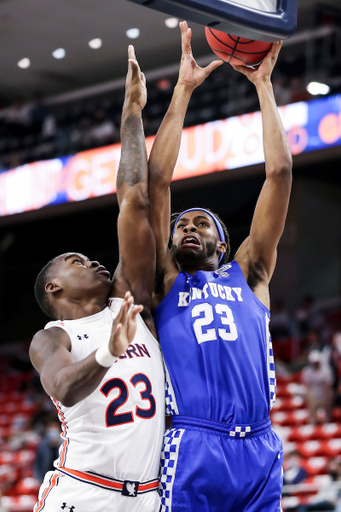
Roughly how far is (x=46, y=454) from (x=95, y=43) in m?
5.80

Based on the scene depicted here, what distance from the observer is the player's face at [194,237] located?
3.60 meters

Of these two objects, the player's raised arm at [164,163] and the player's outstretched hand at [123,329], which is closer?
the player's outstretched hand at [123,329]

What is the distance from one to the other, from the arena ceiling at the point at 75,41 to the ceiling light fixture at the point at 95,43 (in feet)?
0.27

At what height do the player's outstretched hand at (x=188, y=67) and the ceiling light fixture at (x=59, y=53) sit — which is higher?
the ceiling light fixture at (x=59, y=53)

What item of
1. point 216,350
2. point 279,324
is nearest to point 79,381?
point 216,350

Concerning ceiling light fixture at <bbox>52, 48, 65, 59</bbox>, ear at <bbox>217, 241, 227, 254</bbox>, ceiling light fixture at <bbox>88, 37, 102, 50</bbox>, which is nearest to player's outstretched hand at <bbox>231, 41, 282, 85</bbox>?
ear at <bbox>217, 241, 227, 254</bbox>

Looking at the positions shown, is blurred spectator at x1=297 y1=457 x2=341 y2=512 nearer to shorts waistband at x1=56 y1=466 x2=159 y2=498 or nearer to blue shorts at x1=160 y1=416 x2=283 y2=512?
blue shorts at x1=160 y1=416 x2=283 y2=512

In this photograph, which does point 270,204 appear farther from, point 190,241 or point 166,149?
point 166,149

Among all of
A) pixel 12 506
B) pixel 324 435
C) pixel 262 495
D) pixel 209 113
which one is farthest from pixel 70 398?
pixel 209 113

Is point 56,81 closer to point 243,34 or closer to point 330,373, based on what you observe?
point 330,373

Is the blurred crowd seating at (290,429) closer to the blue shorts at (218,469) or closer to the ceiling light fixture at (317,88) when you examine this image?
the ceiling light fixture at (317,88)

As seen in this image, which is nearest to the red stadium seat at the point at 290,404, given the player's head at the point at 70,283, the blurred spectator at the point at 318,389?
the blurred spectator at the point at 318,389

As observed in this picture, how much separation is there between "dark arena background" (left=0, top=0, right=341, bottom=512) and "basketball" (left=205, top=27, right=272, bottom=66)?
9.95 feet

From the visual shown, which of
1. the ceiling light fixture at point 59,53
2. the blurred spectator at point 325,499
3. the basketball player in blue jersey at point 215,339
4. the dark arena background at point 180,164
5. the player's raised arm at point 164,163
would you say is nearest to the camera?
the basketball player in blue jersey at point 215,339
